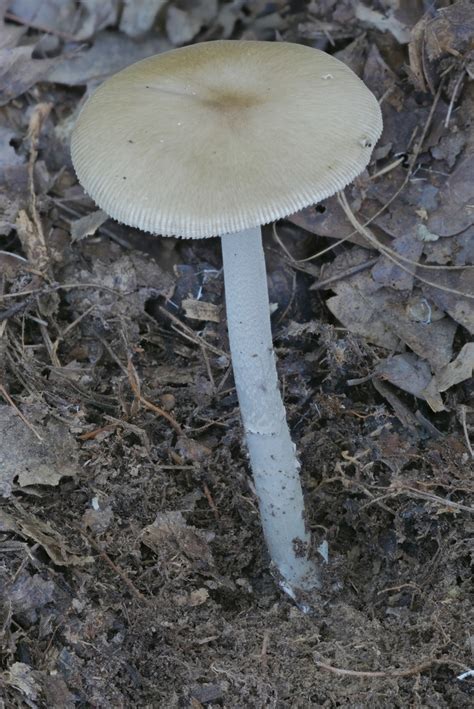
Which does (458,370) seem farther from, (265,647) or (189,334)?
(265,647)

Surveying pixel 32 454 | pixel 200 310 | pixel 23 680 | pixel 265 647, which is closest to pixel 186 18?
pixel 200 310

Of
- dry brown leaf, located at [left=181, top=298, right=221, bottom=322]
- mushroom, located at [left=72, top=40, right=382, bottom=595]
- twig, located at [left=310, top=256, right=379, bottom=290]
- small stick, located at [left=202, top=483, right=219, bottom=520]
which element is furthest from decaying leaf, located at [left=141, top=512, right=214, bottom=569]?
twig, located at [left=310, top=256, right=379, bottom=290]

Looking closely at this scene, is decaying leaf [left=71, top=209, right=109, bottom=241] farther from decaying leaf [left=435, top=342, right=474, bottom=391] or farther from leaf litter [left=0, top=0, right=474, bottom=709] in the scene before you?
decaying leaf [left=435, top=342, right=474, bottom=391]

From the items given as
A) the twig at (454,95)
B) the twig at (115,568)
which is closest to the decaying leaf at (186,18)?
the twig at (454,95)

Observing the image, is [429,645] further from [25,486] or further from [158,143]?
[158,143]

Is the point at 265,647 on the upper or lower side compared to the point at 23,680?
lower

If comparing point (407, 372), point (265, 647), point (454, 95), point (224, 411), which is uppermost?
point (454, 95)
